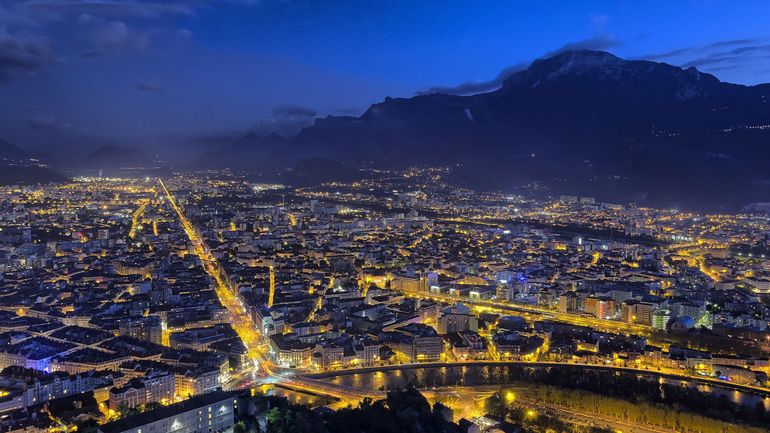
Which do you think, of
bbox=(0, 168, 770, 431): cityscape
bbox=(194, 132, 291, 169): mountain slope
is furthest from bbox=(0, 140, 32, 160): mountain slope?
bbox=(0, 168, 770, 431): cityscape

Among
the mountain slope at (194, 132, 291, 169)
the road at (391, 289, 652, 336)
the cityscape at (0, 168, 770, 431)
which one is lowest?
the road at (391, 289, 652, 336)

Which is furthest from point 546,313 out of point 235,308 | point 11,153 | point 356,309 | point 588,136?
point 11,153

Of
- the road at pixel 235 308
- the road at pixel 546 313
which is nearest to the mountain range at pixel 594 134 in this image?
the road at pixel 546 313

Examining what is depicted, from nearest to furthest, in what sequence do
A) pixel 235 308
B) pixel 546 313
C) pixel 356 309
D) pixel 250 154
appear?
pixel 356 309, pixel 235 308, pixel 546 313, pixel 250 154

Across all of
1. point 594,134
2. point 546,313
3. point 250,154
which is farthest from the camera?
point 250,154

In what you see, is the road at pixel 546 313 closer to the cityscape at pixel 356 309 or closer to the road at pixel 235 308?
the cityscape at pixel 356 309

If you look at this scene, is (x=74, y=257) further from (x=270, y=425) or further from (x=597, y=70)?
(x=597, y=70)

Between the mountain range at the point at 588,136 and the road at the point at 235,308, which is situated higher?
the mountain range at the point at 588,136

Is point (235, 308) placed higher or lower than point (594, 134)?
lower

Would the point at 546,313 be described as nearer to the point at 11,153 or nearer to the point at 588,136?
the point at 588,136

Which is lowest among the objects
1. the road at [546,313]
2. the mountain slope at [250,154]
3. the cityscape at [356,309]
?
the road at [546,313]

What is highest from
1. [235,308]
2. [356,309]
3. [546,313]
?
[356,309]

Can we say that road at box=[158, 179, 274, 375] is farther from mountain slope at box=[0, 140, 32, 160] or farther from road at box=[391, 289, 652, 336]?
mountain slope at box=[0, 140, 32, 160]

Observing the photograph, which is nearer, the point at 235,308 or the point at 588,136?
the point at 235,308
